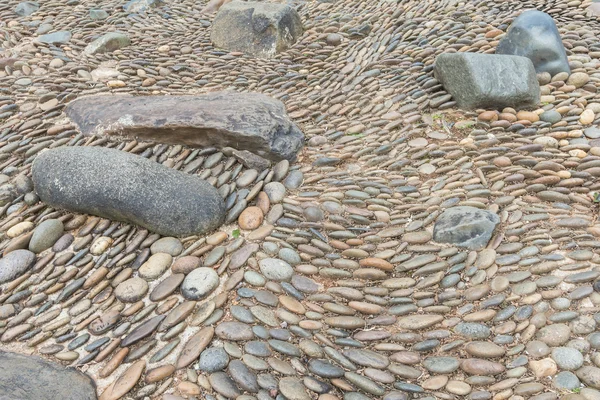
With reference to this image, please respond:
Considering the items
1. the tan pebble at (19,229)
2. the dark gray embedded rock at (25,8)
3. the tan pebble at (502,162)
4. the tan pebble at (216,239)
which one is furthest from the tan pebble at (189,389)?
the dark gray embedded rock at (25,8)

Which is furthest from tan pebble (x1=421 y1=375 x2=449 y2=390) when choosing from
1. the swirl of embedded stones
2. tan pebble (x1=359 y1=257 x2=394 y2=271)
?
tan pebble (x1=359 y1=257 x2=394 y2=271)

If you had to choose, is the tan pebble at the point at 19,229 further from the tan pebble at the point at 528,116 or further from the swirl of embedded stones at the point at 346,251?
the tan pebble at the point at 528,116

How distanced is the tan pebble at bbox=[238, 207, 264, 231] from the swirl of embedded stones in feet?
0.04

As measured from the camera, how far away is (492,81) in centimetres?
384

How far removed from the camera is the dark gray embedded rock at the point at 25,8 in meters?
5.96

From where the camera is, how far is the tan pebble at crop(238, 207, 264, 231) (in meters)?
3.13

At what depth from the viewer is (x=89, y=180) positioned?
3.15 m

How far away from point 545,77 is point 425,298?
246 cm

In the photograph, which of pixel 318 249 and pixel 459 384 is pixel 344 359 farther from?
pixel 318 249

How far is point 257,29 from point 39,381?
12.9 feet

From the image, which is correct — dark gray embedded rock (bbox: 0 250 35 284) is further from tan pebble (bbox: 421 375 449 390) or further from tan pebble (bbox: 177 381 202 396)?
tan pebble (bbox: 421 375 449 390)

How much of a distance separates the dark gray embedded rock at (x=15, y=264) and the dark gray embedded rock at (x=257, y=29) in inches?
118

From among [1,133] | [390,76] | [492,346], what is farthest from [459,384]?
[1,133]

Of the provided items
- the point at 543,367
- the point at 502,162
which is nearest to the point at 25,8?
the point at 502,162
